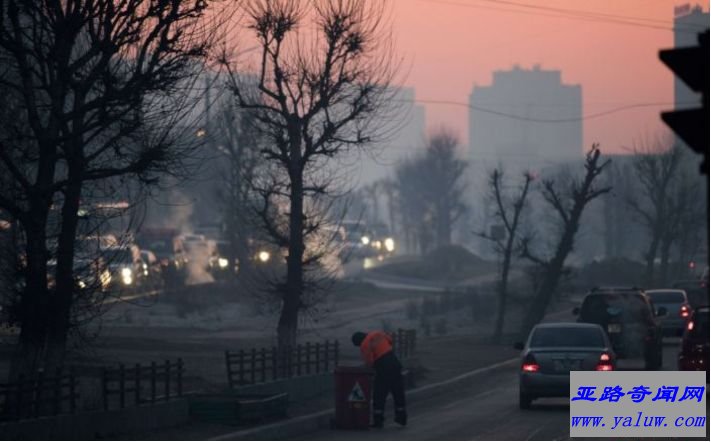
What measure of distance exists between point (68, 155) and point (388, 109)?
1245cm

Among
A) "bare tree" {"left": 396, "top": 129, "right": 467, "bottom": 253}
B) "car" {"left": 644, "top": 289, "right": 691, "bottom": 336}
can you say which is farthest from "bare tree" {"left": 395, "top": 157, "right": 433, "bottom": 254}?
"car" {"left": 644, "top": 289, "right": 691, "bottom": 336}

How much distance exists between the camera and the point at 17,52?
18.6 m

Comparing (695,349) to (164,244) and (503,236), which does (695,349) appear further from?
(164,244)

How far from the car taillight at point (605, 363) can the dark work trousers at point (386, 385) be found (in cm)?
394

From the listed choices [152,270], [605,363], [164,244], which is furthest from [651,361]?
[164,244]

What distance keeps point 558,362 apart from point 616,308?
10.3m

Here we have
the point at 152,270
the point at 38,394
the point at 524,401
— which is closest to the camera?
the point at 38,394

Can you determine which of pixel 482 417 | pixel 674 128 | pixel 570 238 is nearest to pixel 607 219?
pixel 570 238

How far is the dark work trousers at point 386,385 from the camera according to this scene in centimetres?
2153

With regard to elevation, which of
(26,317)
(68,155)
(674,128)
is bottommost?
(26,317)

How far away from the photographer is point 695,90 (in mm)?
7332

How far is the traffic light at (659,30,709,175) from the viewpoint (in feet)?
23.7

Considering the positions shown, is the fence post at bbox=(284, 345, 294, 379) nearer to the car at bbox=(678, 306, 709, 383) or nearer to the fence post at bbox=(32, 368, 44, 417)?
the car at bbox=(678, 306, 709, 383)

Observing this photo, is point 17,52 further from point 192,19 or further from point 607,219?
point 607,219
